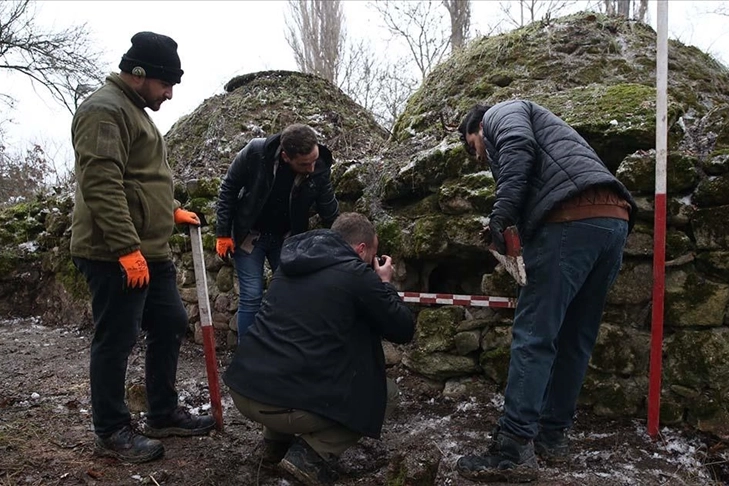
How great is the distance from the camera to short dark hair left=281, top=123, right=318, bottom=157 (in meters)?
3.48

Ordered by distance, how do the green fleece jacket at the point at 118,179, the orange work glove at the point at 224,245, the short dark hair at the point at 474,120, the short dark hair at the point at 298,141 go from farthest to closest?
the orange work glove at the point at 224,245 → the short dark hair at the point at 298,141 → the short dark hair at the point at 474,120 → the green fleece jacket at the point at 118,179

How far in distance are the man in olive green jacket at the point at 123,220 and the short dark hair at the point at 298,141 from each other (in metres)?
0.76

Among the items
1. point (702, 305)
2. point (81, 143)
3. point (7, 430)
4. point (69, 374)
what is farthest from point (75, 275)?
point (702, 305)

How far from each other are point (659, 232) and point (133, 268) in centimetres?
265

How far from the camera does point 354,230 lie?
2736 mm

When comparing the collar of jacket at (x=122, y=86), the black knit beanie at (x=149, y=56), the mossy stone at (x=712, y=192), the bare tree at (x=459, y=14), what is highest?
the bare tree at (x=459, y=14)

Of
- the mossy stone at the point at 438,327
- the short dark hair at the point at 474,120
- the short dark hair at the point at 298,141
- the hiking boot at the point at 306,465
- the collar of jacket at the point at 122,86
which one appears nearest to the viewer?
the hiking boot at the point at 306,465

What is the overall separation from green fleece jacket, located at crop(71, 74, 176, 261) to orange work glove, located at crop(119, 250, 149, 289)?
3 cm

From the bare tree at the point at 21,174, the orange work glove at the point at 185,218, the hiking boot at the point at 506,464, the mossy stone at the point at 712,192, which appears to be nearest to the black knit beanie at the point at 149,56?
the orange work glove at the point at 185,218

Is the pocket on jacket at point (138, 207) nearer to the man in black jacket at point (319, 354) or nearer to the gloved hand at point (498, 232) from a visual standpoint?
the man in black jacket at point (319, 354)

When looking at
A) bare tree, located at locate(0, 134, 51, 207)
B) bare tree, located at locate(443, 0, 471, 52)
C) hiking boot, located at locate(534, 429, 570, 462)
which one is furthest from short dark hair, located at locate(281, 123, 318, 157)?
bare tree, located at locate(443, 0, 471, 52)

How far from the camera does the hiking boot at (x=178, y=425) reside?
3.18m

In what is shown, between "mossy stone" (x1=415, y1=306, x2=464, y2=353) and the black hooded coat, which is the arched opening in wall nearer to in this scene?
"mossy stone" (x1=415, y1=306, x2=464, y2=353)

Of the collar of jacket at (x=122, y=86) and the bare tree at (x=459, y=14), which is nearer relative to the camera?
the collar of jacket at (x=122, y=86)
